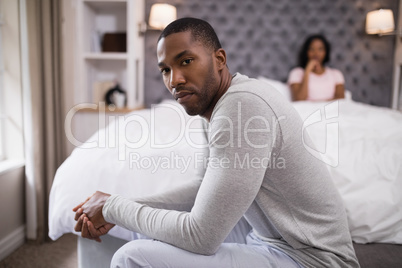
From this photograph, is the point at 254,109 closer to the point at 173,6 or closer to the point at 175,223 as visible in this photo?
the point at 175,223

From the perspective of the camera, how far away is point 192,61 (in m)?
0.92

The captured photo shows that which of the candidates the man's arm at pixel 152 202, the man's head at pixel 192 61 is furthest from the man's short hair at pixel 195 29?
the man's arm at pixel 152 202

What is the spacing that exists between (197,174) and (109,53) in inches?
94.4

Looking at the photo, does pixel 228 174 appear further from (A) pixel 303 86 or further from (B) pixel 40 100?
(A) pixel 303 86

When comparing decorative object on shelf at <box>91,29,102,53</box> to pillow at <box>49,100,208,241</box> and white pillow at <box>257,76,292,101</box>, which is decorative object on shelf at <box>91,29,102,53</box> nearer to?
white pillow at <box>257,76,292,101</box>

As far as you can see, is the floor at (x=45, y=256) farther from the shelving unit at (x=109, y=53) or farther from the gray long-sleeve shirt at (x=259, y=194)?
the shelving unit at (x=109, y=53)

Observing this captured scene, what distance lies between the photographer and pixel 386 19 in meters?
3.28

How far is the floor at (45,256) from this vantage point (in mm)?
1871

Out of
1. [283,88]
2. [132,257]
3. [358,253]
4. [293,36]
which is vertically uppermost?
[293,36]

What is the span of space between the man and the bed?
0.15m

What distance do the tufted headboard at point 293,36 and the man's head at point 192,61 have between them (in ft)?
8.57

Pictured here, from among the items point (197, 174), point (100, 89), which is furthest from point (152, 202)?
point (100, 89)

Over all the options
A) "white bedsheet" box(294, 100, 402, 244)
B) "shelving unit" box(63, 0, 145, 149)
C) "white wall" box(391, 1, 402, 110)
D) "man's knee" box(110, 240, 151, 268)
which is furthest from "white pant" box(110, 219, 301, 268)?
"white wall" box(391, 1, 402, 110)

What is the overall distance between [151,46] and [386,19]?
2378 mm
